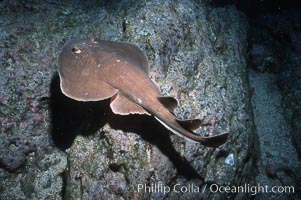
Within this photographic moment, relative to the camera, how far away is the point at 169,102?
2.82m

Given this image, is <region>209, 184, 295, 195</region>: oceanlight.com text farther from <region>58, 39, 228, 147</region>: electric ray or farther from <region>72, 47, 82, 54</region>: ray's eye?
<region>72, 47, 82, 54</region>: ray's eye

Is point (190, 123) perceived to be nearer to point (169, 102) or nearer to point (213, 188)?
point (169, 102)

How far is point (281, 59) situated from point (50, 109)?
5204 millimetres

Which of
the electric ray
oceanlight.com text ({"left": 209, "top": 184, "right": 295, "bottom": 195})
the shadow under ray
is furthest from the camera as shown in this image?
oceanlight.com text ({"left": 209, "top": 184, "right": 295, "bottom": 195})

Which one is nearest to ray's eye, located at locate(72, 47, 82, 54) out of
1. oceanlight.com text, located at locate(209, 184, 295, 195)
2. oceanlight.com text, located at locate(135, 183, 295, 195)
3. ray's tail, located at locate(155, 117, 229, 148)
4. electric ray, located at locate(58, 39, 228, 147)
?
electric ray, located at locate(58, 39, 228, 147)

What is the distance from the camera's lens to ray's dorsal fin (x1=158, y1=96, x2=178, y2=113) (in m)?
2.79

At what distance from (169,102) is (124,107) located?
20.7 inches

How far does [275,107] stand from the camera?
5496mm

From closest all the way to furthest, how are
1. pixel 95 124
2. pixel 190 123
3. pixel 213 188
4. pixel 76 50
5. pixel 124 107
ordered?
1. pixel 190 123
2. pixel 124 107
3. pixel 76 50
4. pixel 95 124
5. pixel 213 188

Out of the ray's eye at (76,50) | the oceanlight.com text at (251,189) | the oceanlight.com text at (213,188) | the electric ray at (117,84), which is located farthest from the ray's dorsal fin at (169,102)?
the oceanlight.com text at (251,189)

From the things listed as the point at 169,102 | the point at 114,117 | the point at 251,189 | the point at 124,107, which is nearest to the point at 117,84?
the point at 124,107

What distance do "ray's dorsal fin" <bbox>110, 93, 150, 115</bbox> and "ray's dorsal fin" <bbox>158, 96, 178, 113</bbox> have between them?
9.8 inches

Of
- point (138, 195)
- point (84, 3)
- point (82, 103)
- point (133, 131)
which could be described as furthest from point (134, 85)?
point (84, 3)

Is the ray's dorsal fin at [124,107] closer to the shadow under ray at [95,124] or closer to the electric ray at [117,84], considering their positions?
the electric ray at [117,84]
